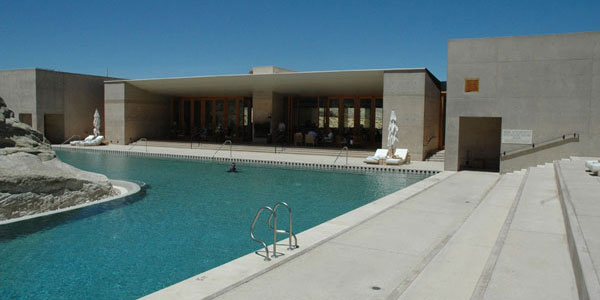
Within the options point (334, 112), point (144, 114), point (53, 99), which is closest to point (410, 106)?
point (334, 112)

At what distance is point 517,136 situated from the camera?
48.5ft

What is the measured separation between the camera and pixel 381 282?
15.2 ft

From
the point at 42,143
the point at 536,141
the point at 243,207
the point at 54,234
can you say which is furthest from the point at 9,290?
the point at 536,141

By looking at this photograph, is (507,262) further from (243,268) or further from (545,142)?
(545,142)

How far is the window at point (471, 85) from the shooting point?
1510 centimetres

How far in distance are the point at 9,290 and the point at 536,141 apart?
47.3ft

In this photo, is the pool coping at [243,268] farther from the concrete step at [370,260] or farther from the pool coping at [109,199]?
the pool coping at [109,199]

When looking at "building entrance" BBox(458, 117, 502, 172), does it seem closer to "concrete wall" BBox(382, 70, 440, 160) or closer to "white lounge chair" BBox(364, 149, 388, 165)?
"concrete wall" BBox(382, 70, 440, 160)

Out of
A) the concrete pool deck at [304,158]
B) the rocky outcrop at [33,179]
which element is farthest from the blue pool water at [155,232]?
the concrete pool deck at [304,158]

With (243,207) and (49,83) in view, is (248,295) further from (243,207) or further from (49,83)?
(49,83)

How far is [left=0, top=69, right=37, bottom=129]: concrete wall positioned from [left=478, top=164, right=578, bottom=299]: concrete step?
27271 millimetres

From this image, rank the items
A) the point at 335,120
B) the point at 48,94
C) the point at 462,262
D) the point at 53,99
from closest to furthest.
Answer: the point at 462,262, the point at 335,120, the point at 48,94, the point at 53,99

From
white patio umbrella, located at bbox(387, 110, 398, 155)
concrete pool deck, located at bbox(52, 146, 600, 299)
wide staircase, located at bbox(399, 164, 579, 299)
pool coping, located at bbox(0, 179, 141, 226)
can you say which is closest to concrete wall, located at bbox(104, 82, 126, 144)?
pool coping, located at bbox(0, 179, 141, 226)

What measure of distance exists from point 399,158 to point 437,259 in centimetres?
1210
